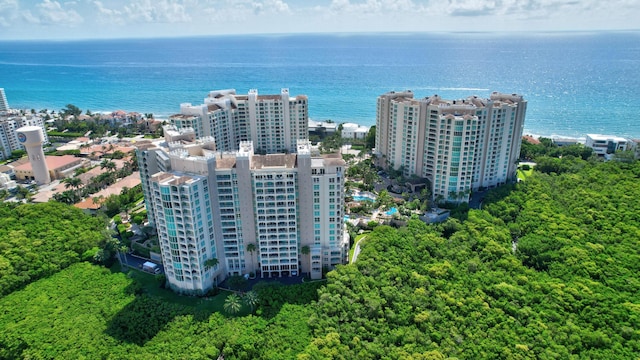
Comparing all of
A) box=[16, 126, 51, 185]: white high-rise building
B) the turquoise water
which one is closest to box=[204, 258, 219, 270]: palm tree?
the turquoise water

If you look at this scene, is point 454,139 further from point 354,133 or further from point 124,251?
point 124,251

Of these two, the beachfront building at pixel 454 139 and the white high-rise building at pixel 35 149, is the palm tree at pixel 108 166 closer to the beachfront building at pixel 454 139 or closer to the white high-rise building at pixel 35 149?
the white high-rise building at pixel 35 149

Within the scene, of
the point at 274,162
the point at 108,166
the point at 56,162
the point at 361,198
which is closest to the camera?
the point at 274,162

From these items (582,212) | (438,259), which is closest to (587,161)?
(582,212)

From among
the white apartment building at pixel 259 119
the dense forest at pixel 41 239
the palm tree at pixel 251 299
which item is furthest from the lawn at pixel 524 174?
the dense forest at pixel 41 239

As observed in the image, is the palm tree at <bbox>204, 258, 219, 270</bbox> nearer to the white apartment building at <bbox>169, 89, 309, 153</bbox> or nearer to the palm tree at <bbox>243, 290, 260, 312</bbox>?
the palm tree at <bbox>243, 290, 260, 312</bbox>

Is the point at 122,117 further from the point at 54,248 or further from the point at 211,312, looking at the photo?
the point at 211,312

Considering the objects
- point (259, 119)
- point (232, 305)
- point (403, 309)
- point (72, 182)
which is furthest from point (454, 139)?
point (72, 182)

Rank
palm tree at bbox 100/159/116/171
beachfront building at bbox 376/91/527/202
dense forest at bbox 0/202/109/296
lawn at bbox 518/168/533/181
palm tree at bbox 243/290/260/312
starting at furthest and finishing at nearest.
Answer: palm tree at bbox 100/159/116/171 < lawn at bbox 518/168/533/181 < beachfront building at bbox 376/91/527/202 < dense forest at bbox 0/202/109/296 < palm tree at bbox 243/290/260/312
